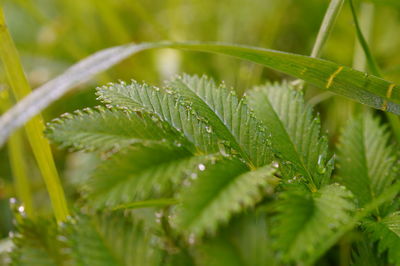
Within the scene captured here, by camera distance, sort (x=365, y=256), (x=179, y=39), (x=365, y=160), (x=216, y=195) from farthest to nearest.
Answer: (x=179, y=39)
(x=365, y=160)
(x=365, y=256)
(x=216, y=195)

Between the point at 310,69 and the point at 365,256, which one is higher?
the point at 310,69

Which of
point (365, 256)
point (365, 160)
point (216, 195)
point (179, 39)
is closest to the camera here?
point (216, 195)

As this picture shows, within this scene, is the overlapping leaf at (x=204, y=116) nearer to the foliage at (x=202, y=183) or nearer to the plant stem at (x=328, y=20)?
the foliage at (x=202, y=183)

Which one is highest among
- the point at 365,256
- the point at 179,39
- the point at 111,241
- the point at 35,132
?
the point at 179,39

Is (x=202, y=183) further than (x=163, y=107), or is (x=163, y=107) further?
(x=163, y=107)

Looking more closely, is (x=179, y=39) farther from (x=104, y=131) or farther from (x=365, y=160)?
(x=104, y=131)

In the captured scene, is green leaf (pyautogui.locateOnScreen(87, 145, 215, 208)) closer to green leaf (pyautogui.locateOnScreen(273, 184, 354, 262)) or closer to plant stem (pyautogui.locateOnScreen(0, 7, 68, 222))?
green leaf (pyautogui.locateOnScreen(273, 184, 354, 262))

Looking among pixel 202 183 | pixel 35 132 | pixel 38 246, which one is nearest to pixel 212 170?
pixel 202 183

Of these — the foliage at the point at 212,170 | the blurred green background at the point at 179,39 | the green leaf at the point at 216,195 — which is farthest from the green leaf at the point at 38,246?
the blurred green background at the point at 179,39
